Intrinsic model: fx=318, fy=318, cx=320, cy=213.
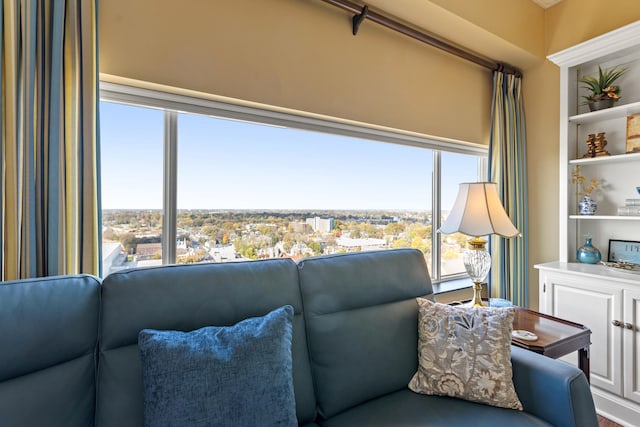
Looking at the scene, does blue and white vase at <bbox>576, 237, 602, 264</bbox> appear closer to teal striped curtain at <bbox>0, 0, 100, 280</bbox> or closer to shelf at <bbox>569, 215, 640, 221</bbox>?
shelf at <bbox>569, 215, 640, 221</bbox>

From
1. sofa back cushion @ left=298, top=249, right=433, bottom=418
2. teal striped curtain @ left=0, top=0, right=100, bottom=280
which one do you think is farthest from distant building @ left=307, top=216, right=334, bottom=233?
teal striped curtain @ left=0, top=0, right=100, bottom=280

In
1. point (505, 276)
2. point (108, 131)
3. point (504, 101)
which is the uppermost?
point (504, 101)

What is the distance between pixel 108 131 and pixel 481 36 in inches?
95.5

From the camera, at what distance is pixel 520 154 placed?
2.66 metres

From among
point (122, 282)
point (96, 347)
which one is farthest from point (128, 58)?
point (96, 347)

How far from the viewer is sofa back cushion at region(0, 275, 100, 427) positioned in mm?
834

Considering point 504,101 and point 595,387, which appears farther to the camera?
point 504,101

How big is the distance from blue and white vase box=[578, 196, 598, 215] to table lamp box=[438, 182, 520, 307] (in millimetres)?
1012

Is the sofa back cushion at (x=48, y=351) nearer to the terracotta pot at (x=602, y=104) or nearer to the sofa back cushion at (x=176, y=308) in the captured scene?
the sofa back cushion at (x=176, y=308)

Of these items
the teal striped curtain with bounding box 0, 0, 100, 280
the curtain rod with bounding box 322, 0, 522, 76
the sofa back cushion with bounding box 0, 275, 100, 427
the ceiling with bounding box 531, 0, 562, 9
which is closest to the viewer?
the sofa back cushion with bounding box 0, 275, 100, 427

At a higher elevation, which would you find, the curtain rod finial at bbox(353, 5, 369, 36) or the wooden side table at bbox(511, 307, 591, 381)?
the curtain rod finial at bbox(353, 5, 369, 36)

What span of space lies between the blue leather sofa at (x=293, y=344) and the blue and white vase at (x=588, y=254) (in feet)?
4.72

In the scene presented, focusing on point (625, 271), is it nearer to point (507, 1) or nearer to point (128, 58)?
point (507, 1)

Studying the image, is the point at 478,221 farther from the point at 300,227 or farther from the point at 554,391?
the point at 300,227
